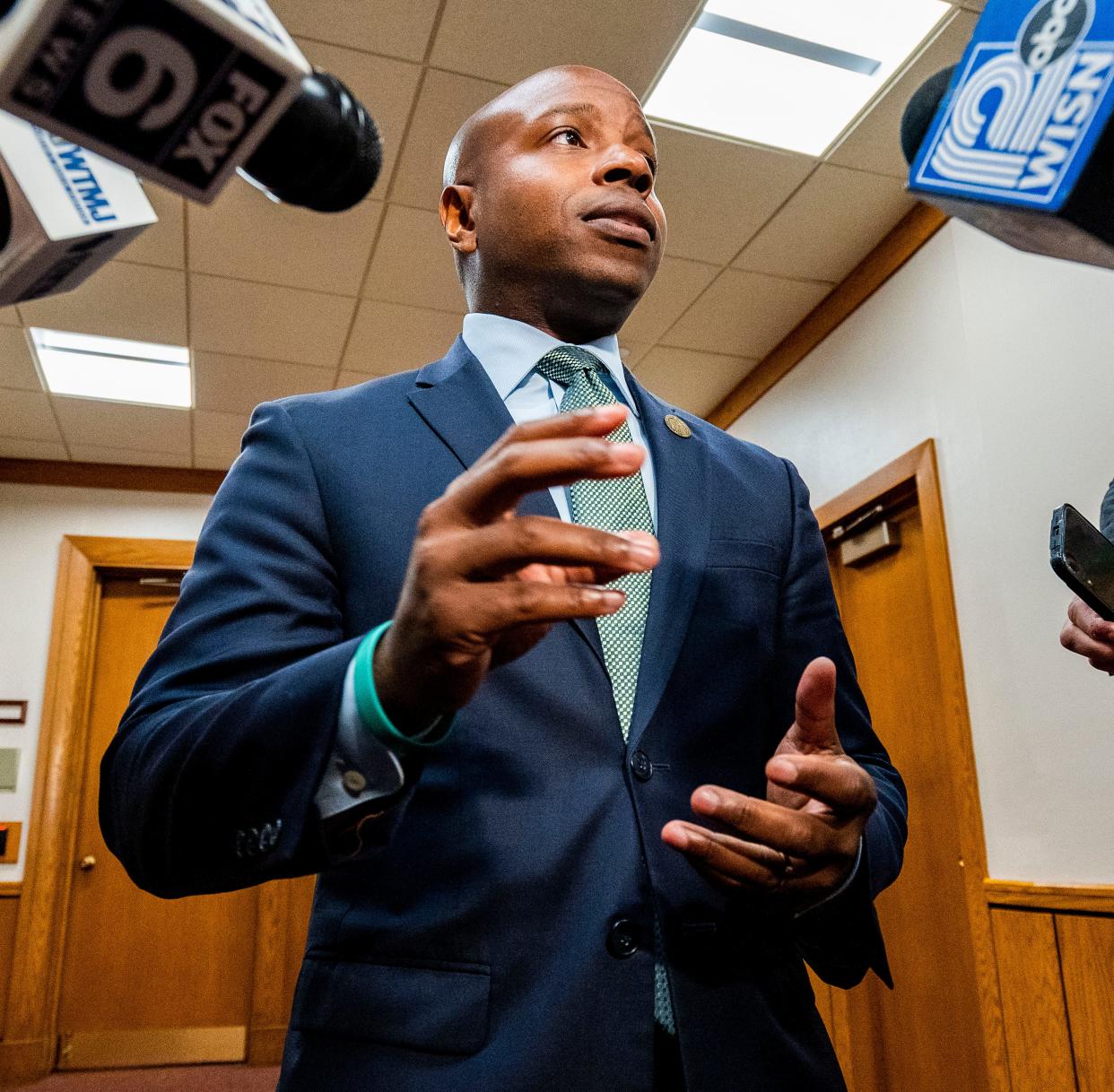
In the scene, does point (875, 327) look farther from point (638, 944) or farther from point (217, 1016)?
point (217, 1016)

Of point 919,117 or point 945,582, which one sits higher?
point 945,582

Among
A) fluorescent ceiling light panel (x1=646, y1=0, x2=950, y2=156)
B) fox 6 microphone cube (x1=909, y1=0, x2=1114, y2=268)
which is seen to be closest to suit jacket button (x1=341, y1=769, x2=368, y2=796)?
fox 6 microphone cube (x1=909, y1=0, x2=1114, y2=268)

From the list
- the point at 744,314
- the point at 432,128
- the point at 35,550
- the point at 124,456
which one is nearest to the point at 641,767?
the point at 432,128

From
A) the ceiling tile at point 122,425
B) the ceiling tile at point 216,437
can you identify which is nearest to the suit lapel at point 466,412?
the ceiling tile at point 216,437

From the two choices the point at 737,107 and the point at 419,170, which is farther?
the point at 419,170

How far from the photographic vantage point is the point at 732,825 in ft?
2.09

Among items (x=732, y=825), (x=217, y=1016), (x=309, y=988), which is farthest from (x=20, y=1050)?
(x=732, y=825)

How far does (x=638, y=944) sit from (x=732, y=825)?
0.14m

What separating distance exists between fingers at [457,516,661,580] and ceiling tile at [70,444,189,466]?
192 inches

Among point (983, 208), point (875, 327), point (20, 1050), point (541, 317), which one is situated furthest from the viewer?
point (20, 1050)

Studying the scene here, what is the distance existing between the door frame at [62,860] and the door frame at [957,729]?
318 centimetres

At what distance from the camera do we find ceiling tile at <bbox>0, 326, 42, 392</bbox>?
3766mm

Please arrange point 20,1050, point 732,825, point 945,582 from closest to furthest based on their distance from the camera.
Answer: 1. point 732,825
2. point 945,582
3. point 20,1050

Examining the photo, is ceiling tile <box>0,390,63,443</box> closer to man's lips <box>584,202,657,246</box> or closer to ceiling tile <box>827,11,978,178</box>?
ceiling tile <box>827,11,978,178</box>
